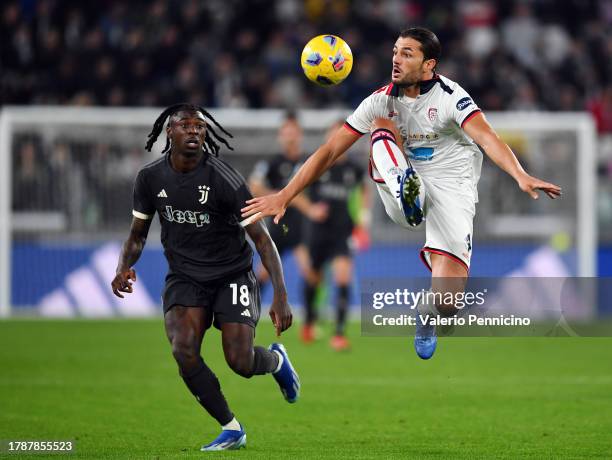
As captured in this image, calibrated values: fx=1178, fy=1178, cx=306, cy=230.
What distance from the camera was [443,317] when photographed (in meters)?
8.17

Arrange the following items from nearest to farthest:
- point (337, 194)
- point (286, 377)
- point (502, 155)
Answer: point (502, 155) → point (286, 377) → point (337, 194)

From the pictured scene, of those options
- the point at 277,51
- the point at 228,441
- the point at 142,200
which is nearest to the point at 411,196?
the point at 142,200

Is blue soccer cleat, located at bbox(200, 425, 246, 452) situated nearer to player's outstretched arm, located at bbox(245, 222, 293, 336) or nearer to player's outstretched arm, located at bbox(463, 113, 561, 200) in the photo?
player's outstretched arm, located at bbox(245, 222, 293, 336)

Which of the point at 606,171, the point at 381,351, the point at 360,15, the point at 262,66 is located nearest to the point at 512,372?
the point at 381,351

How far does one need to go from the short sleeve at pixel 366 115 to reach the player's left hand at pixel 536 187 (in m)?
1.34

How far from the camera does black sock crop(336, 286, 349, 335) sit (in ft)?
45.4

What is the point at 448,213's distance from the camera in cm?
816

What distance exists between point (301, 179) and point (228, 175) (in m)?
0.48

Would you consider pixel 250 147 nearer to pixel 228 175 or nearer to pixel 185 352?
pixel 228 175

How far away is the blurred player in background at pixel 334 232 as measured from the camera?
14.1 m

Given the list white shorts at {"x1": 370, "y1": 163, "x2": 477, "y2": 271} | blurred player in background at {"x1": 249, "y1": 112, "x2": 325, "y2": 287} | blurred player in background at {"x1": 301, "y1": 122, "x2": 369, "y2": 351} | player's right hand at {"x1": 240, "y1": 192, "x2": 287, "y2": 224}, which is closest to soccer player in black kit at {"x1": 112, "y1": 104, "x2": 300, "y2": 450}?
player's right hand at {"x1": 240, "y1": 192, "x2": 287, "y2": 224}

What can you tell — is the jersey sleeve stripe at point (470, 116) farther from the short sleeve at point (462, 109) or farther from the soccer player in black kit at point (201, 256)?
the soccer player in black kit at point (201, 256)

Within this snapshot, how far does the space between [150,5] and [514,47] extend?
6647mm

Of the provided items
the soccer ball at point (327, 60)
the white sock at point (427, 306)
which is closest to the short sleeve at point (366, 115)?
the soccer ball at point (327, 60)
